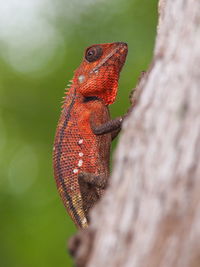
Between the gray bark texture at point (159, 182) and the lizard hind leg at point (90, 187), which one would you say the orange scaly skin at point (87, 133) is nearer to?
the lizard hind leg at point (90, 187)

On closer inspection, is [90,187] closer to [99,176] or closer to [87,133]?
[99,176]

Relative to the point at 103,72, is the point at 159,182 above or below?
above

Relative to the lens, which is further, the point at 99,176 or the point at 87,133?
the point at 87,133

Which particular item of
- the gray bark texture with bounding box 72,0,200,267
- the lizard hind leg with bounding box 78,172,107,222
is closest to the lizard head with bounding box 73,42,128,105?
the lizard hind leg with bounding box 78,172,107,222

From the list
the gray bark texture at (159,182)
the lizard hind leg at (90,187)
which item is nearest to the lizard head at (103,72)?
the lizard hind leg at (90,187)

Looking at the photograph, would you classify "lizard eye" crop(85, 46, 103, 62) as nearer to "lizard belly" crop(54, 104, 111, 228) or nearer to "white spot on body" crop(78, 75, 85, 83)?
"white spot on body" crop(78, 75, 85, 83)

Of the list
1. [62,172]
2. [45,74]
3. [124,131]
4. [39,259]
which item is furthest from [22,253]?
[124,131]

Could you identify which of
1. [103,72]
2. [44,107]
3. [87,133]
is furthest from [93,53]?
[44,107]
